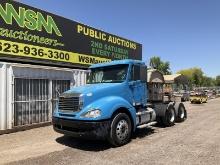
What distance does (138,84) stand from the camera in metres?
10.0

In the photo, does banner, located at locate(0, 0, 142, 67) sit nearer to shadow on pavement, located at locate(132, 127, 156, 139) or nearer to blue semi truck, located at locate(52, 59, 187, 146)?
blue semi truck, located at locate(52, 59, 187, 146)

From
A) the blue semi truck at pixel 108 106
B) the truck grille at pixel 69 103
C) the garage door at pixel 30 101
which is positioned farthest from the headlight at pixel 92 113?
the garage door at pixel 30 101

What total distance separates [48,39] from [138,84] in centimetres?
644

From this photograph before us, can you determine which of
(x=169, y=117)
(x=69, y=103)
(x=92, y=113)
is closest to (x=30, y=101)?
(x=69, y=103)

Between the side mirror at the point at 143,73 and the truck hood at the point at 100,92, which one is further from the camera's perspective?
the side mirror at the point at 143,73

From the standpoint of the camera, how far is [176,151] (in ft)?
26.0

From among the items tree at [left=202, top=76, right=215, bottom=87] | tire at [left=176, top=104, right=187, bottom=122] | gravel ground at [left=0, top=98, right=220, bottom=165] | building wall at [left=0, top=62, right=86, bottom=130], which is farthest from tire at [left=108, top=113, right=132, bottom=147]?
tree at [left=202, top=76, right=215, bottom=87]

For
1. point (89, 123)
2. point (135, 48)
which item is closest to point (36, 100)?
point (89, 123)

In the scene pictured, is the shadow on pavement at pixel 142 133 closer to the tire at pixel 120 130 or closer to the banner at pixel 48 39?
the tire at pixel 120 130

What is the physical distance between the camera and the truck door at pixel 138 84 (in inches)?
382

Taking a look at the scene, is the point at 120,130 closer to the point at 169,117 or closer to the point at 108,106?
the point at 108,106

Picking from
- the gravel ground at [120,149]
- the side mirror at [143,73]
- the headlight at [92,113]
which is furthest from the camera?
the side mirror at [143,73]

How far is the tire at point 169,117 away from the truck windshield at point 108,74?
12.9 ft

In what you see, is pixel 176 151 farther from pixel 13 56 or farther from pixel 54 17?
pixel 54 17
